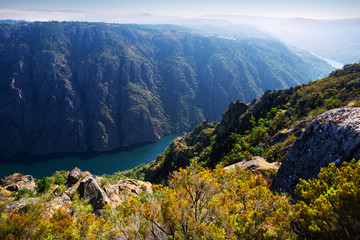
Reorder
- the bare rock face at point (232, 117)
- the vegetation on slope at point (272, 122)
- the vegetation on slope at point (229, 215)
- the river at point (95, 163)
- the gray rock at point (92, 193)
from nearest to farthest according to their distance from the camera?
the vegetation on slope at point (229, 215), the gray rock at point (92, 193), the vegetation on slope at point (272, 122), the bare rock face at point (232, 117), the river at point (95, 163)

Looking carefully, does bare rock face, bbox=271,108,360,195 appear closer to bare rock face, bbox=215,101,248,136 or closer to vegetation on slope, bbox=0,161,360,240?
vegetation on slope, bbox=0,161,360,240

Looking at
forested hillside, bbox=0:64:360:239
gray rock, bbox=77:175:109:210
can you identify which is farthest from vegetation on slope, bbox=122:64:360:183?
gray rock, bbox=77:175:109:210

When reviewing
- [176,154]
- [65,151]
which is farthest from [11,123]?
[176,154]

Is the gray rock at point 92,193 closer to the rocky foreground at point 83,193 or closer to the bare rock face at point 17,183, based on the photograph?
the rocky foreground at point 83,193

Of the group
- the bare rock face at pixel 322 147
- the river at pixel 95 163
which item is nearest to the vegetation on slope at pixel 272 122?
the bare rock face at pixel 322 147

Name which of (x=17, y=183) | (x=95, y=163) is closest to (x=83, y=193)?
(x=17, y=183)

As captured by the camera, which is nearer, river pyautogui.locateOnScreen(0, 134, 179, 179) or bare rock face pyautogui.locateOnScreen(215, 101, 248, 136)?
bare rock face pyautogui.locateOnScreen(215, 101, 248, 136)
